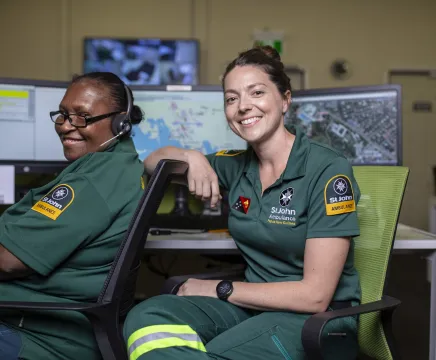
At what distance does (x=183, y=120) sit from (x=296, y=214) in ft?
3.16

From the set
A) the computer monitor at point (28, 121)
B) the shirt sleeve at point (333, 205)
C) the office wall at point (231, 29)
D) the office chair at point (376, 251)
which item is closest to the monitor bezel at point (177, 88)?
the computer monitor at point (28, 121)

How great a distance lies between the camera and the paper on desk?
203 centimetres

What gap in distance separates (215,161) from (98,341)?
2.28 ft

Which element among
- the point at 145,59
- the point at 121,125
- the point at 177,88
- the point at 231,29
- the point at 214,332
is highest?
the point at 231,29

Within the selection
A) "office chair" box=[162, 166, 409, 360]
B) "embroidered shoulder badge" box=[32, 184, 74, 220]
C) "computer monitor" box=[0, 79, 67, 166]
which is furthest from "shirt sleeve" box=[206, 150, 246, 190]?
"computer monitor" box=[0, 79, 67, 166]

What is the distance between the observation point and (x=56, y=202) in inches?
48.0

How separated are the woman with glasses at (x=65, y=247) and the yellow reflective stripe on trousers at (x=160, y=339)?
17 cm

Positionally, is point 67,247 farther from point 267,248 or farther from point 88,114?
point 267,248

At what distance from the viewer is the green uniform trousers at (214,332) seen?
1118 mm

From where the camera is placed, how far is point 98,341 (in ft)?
3.73

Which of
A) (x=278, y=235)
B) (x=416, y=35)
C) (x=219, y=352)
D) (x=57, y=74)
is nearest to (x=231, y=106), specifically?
(x=278, y=235)

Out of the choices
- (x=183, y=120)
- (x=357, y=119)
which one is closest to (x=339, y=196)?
(x=357, y=119)

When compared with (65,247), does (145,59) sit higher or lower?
higher

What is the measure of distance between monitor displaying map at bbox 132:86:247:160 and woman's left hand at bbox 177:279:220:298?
0.85 meters
